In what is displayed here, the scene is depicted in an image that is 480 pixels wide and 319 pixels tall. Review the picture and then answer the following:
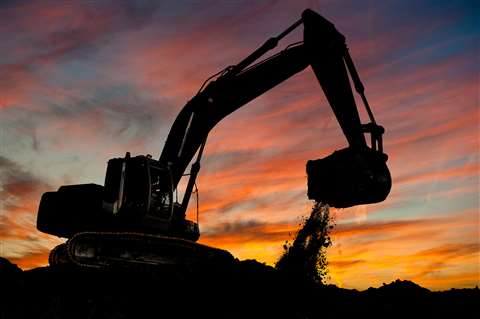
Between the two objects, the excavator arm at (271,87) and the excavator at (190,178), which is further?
the excavator arm at (271,87)

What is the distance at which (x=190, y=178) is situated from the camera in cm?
1159

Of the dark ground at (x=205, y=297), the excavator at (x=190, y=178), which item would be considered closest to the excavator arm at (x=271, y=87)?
the excavator at (x=190, y=178)

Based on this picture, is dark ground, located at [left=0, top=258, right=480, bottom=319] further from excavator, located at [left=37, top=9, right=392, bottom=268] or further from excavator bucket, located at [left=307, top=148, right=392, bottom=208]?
excavator bucket, located at [left=307, top=148, right=392, bottom=208]

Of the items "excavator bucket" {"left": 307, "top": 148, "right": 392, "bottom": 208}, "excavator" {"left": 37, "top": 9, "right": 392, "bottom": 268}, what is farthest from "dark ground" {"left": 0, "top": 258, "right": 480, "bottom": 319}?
"excavator bucket" {"left": 307, "top": 148, "right": 392, "bottom": 208}

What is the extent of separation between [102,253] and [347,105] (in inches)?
205

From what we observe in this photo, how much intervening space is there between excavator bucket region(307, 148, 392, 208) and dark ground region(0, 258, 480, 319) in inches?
67.3

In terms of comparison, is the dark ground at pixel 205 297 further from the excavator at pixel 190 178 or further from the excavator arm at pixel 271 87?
the excavator arm at pixel 271 87

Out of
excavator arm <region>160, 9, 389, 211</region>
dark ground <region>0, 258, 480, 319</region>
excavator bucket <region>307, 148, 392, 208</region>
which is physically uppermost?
excavator arm <region>160, 9, 389, 211</region>

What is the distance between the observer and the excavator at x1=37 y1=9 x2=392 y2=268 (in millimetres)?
9281

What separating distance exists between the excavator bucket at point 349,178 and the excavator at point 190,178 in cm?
2

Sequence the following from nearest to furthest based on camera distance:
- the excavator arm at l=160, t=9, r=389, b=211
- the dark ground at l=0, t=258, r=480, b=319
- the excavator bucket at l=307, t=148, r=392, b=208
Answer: the dark ground at l=0, t=258, r=480, b=319 < the excavator bucket at l=307, t=148, r=392, b=208 < the excavator arm at l=160, t=9, r=389, b=211

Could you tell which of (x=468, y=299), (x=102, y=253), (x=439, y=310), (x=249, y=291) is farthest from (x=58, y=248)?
(x=468, y=299)

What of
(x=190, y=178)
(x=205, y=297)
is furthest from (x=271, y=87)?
(x=205, y=297)

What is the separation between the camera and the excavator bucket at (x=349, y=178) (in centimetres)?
895
